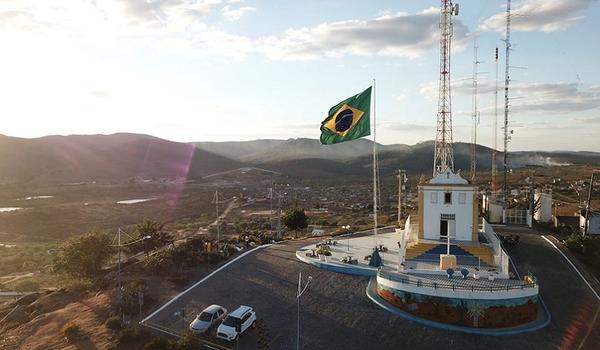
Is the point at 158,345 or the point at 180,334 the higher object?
the point at 158,345

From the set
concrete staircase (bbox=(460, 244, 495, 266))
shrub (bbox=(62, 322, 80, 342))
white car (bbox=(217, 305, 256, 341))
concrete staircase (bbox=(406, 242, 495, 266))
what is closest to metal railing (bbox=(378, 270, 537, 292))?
concrete staircase (bbox=(460, 244, 495, 266))

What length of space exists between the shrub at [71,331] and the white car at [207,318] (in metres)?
5.06

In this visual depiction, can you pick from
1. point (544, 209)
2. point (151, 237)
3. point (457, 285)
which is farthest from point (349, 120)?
point (544, 209)

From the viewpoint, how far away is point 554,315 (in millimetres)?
19781

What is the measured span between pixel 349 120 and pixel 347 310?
30.5ft

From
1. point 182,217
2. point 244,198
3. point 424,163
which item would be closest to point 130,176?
point 244,198

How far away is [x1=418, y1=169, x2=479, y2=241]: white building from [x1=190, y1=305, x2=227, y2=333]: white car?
491 inches

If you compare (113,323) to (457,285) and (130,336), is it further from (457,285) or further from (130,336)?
(457,285)

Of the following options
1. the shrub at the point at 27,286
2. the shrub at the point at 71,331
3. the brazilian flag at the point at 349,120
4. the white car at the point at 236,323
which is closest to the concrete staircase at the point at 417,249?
the brazilian flag at the point at 349,120

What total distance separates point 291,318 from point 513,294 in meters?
9.08

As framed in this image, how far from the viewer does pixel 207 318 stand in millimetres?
19250

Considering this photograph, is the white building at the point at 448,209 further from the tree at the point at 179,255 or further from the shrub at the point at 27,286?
the shrub at the point at 27,286

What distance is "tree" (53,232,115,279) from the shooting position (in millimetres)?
27547

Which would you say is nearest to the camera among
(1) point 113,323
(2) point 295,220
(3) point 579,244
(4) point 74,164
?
(1) point 113,323
